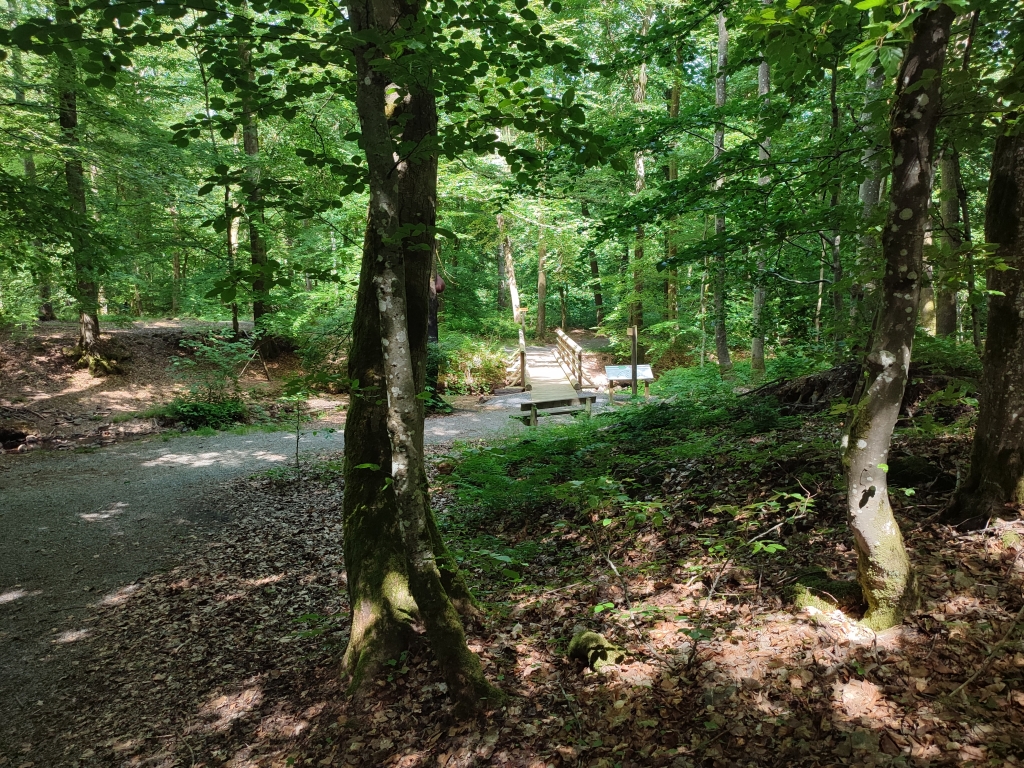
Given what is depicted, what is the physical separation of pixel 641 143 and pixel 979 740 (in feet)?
18.7

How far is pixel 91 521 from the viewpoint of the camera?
7.05 m

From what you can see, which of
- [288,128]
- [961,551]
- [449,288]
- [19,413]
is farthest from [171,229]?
[449,288]

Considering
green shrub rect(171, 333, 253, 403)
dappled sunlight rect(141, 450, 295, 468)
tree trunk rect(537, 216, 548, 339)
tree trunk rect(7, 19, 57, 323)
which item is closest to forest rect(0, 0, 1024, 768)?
tree trunk rect(7, 19, 57, 323)

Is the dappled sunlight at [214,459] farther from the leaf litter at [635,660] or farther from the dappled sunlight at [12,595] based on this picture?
the leaf litter at [635,660]

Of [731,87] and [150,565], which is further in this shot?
[731,87]

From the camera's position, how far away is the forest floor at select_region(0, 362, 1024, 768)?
250 cm

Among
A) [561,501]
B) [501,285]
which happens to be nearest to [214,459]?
[561,501]

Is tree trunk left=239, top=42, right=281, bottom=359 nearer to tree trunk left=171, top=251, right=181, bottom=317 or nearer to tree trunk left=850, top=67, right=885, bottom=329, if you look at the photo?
tree trunk left=850, top=67, right=885, bottom=329

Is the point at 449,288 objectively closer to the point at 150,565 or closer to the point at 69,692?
the point at 150,565

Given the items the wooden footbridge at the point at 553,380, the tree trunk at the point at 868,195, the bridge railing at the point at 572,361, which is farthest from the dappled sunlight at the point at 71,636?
the bridge railing at the point at 572,361

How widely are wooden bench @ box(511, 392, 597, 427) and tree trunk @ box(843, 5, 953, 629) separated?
8796 mm

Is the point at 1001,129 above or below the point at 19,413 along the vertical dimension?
above

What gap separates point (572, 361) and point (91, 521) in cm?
1391

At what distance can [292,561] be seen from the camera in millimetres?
6055
